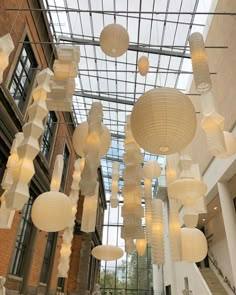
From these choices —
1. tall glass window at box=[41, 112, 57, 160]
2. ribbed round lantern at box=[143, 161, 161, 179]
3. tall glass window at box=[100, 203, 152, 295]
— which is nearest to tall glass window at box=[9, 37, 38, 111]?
tall glass window at box=[41, 112, 57, 160]

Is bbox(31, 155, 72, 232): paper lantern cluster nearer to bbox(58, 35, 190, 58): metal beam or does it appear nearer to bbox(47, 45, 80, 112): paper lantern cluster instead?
bbox(47, 45, 80, 112): paper lantern cluster

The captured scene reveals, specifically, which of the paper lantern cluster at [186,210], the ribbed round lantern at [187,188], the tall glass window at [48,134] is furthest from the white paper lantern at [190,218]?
the tall glass window at [48,134]

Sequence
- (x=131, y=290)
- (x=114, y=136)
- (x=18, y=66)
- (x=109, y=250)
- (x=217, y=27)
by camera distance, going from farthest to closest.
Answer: (x=131, y=290), (x=114, y=136), (x=217, y=27), (x=18, y=66), (x=109, y=250)

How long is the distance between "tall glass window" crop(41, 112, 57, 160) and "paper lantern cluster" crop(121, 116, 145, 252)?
235 inches

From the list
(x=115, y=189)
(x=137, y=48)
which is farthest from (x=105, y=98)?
(x=115, y=189)

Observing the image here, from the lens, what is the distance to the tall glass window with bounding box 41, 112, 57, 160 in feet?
30.2

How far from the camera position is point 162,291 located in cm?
1948

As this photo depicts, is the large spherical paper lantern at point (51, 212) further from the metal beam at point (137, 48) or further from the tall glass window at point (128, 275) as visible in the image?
the tall glass window at point (128, 275)

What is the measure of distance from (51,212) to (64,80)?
172 centimetres

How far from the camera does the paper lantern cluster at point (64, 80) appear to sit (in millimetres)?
3234

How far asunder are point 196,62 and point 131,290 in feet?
79.8

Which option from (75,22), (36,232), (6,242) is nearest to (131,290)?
(36,232)

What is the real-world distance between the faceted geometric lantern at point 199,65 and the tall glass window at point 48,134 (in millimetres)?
6609

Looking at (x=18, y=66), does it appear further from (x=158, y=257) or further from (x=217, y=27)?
(x=217, y=27)
